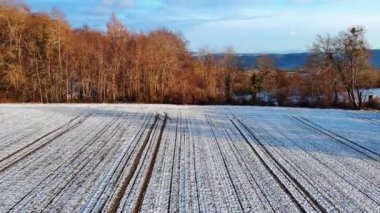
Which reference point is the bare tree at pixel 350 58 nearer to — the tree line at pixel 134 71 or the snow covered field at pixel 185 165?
the tree line at pixel 134 71

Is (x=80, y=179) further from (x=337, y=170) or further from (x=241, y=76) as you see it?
(x=241, y=76)

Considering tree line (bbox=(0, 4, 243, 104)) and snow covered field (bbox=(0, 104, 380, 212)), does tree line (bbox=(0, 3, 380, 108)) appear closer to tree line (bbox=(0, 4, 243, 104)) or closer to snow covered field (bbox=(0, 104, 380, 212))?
tree line (bbox=(0, 4, 243, 104))

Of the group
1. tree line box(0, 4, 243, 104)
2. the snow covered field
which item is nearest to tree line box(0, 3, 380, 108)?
tree line box(0, 4, 243, 104)

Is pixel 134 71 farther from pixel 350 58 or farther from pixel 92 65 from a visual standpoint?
pixel 350 58

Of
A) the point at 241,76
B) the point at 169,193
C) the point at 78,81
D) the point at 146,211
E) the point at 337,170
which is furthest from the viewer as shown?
the point at 241,76

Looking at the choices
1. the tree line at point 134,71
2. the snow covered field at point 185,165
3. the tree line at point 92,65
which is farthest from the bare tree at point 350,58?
the snow covered field at point 185,165

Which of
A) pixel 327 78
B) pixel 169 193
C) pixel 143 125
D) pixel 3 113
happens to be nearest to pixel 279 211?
pixel 169 193
